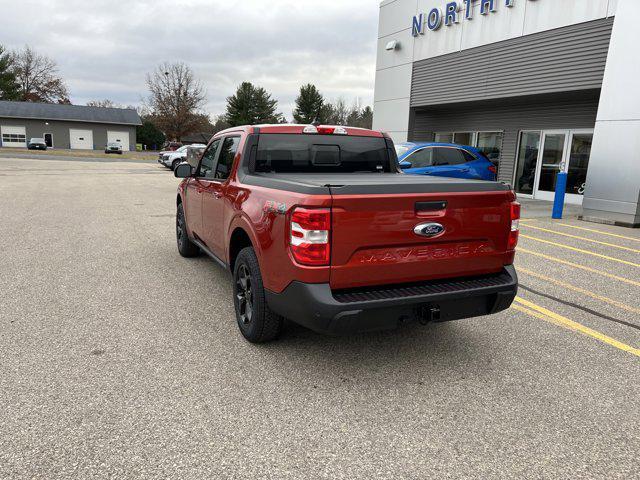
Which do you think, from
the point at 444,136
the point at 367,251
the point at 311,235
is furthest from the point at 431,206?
the point at 444,136

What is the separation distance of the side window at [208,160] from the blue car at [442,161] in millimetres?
6364

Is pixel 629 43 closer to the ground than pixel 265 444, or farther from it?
farther from it

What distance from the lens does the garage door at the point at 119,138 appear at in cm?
6381

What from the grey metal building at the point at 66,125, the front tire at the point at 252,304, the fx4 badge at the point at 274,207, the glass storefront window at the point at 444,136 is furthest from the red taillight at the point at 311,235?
the grey metal building at the point at 66,125

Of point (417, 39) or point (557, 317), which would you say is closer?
point (557, 317)

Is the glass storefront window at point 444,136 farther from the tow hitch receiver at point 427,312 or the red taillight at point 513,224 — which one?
the tow hitch receiver at point 427,312

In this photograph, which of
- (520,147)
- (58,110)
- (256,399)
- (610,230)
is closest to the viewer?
(256,399)

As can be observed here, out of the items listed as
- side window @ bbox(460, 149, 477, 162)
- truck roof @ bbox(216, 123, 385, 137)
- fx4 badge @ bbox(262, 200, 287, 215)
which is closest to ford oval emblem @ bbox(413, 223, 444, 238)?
fx4 badge @ bbox(262, 200, 287, 215)

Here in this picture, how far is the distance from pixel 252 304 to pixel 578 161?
13580 mm

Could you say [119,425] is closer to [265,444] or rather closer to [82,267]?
[265,444]

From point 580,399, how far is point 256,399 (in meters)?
2.13

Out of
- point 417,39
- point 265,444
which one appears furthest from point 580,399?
point 417,39

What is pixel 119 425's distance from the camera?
2656 mm

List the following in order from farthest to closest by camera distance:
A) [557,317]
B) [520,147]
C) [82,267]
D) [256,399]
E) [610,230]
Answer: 1. [520,147]
2. [610,230]
3. [82,267]
4. [557,317]
5. [256,399]
